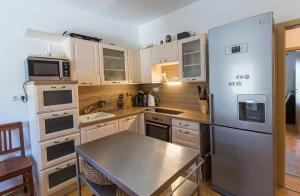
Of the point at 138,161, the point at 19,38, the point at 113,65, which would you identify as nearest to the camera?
the point at 138,161

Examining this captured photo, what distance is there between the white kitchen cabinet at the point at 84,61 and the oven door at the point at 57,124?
0.57 m

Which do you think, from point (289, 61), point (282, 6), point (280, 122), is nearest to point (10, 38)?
point (282, 6)

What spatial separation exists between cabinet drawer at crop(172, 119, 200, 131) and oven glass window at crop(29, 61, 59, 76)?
1.78 metres

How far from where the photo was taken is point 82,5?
263 centimetres

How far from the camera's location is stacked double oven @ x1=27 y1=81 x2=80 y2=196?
1.94 m

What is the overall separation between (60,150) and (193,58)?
228 centimetres

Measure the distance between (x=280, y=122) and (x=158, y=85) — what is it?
6.94ft

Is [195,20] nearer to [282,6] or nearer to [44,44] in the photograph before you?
[282,6]

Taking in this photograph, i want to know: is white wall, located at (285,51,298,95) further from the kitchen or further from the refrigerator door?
the refrigerator door

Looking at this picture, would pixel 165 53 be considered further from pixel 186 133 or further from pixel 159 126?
pixel 186 133

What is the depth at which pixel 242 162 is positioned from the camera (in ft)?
5.96

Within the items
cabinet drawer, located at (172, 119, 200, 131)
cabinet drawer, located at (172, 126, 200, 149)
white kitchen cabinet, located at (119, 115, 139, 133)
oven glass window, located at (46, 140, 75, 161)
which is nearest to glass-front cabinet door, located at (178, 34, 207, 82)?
cabinet drawer, located at (172, 119, 200, 131)

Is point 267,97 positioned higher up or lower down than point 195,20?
lower down

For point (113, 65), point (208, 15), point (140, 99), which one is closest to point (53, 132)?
point (113, 65)
